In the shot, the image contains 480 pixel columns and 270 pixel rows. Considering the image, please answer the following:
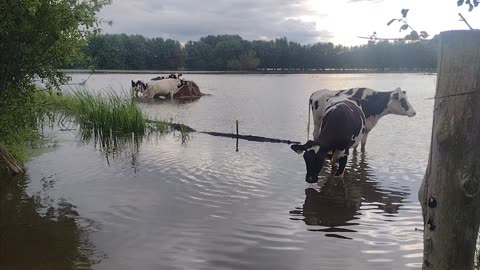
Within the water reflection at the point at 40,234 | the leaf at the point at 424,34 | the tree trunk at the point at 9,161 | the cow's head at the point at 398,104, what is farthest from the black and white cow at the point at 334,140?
the leaf at the point at 424,34

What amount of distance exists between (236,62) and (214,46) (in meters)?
10.5

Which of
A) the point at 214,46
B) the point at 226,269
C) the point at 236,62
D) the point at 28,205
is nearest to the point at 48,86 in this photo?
the point at 28,205

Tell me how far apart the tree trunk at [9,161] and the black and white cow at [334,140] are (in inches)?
203

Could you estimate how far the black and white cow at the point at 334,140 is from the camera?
8.24 meters

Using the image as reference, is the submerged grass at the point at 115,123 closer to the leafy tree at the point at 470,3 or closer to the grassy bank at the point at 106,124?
the grassy bank at the point at 106,124

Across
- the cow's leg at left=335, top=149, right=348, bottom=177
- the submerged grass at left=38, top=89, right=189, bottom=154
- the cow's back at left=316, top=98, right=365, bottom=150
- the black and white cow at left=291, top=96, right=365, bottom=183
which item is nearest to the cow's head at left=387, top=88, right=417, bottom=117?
the black and white cow at left=291, top=96, right=365, bottom=183

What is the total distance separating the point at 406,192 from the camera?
310 inches

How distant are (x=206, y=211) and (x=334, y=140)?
325 centimetres

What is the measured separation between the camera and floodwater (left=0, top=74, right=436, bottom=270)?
502 centimetres

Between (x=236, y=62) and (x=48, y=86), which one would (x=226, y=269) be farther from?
(x=236, y=62)

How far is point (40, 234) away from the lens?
555 centimetres

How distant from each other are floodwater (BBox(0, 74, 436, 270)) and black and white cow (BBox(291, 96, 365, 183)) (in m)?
0.41

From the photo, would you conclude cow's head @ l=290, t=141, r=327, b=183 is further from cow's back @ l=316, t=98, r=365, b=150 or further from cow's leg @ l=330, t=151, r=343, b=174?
cow's leg @ l=330, t=151, r=343, b=174

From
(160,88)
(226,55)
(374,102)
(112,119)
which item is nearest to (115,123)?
(112,119)
